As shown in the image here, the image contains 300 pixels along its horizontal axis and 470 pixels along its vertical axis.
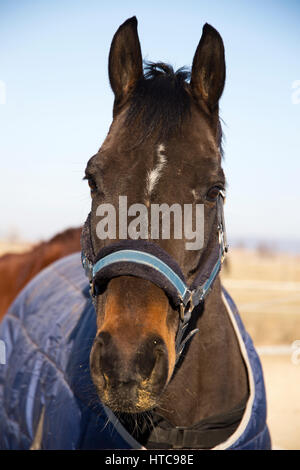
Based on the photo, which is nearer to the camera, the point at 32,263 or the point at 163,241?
Answer: the point at 163,241

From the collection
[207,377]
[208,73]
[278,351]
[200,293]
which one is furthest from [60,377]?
[278,351]

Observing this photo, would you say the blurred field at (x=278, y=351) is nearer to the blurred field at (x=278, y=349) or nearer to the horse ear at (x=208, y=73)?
the blurred field at (x=278, y=349)

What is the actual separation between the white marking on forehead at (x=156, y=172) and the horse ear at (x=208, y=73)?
1.74ft

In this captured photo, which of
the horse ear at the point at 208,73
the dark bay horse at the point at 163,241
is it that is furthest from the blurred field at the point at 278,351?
the horse ear at the point at 208,73

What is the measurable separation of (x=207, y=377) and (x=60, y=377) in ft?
3.28

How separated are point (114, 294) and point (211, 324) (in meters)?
0.82

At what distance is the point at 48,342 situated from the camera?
3.25 m

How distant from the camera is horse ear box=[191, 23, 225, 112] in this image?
2.42 meters

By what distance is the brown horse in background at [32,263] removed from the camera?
14.7ft

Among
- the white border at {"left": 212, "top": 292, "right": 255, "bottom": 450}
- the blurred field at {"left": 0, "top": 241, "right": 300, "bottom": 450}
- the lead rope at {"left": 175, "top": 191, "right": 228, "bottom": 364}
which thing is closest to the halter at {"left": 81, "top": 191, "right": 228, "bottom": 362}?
the lead rope at {"left": 175, "top": 191, "right": 228, "bottom": 364}

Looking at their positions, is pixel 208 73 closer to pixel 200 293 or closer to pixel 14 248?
pixel 200 293

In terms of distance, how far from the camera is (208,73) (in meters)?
2.45

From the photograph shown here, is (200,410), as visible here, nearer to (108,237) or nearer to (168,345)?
(168,345)

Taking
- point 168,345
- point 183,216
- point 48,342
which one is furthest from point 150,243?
point 48,342
